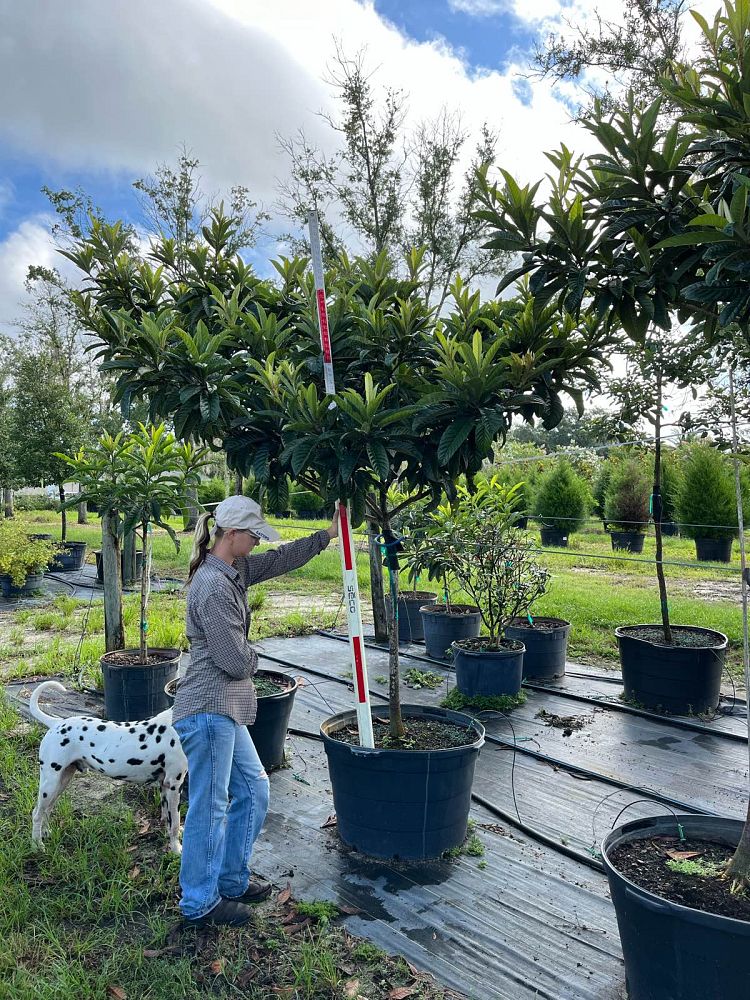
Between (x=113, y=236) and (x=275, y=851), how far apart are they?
10.4 feet

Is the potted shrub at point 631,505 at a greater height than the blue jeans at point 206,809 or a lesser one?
greater

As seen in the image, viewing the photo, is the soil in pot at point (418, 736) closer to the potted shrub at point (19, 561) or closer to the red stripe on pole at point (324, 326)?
the red stripe on pole at point (324, 326)

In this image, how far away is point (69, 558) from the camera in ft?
45.7

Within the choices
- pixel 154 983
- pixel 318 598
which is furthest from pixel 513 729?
pixel 318 598

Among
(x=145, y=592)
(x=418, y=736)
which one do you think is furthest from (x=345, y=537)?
(x=145, y=592)

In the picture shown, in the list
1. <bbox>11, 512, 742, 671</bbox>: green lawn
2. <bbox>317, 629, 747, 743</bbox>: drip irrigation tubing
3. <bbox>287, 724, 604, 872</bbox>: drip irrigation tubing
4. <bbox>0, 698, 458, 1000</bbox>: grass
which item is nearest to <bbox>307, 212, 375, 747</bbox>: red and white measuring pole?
<bbox>287, 724, 604, 872</bbox>: drip irrigation tubing

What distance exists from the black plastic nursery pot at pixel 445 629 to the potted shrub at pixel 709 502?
8.53 meters

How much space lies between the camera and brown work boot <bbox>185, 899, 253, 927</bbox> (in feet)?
8.87

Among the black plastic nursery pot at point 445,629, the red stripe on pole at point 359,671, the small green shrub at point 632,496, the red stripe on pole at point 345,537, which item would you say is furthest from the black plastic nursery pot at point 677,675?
the small green shrub at point 632,496

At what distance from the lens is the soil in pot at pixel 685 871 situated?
211cm

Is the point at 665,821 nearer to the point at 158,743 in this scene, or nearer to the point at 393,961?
the point at 393,961

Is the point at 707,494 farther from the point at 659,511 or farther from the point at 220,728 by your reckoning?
the point at 220,728

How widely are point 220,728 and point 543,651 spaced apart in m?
3.85

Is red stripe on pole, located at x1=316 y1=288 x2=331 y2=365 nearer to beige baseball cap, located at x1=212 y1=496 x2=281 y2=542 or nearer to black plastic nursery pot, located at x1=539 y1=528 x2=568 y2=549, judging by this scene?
beige baseball cap, located at x1=212 y1=496 x2=281 y2=542
